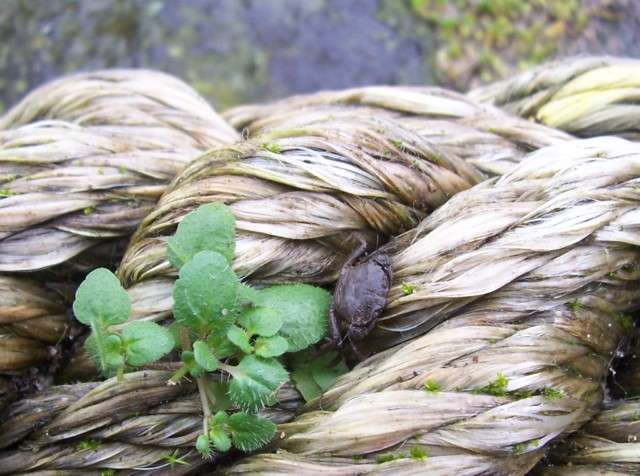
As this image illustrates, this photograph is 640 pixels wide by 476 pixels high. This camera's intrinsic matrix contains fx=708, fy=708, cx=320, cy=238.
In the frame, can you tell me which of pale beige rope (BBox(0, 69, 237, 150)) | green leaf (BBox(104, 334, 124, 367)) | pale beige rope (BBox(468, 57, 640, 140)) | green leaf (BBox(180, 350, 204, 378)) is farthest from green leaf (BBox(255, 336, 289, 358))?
pale beige rope (BBox(468, 57, 640, 140))

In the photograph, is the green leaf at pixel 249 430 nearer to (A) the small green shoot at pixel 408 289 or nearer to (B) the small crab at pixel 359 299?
(B) the small crab at pixel 359 299

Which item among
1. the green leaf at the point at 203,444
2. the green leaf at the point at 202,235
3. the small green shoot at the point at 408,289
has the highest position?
the green leaf at the point at 202,235

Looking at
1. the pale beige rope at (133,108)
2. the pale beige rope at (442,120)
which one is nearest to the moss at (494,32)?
the pale beige rope at (442,120)

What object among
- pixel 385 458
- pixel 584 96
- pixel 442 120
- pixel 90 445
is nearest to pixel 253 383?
pixel 385 458

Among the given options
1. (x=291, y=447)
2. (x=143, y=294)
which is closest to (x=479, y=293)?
(x=291, y=447)

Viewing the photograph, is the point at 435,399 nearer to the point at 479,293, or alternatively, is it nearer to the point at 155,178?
the point at 479,293
